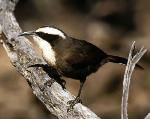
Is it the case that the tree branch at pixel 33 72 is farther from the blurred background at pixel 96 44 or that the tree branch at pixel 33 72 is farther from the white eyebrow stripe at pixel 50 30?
the blurred background at pixel 96 44

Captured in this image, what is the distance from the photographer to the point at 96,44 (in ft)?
31.9

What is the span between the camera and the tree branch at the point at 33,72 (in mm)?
4918

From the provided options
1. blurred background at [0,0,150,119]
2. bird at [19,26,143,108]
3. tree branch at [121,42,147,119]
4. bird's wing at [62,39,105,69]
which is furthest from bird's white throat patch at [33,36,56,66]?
blurred background at [0,0,150,119]

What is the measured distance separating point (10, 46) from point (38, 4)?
4980mm

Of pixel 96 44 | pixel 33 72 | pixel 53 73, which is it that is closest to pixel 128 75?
pixel 33 72

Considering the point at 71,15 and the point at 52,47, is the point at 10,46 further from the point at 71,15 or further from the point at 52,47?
the point at 71,15

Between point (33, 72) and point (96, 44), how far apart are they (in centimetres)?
460

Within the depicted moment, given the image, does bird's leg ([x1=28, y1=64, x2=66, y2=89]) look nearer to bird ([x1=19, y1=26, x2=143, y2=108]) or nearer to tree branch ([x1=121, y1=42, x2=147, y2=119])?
bird ([x1=19, y1=26, x2=143, y2=108])

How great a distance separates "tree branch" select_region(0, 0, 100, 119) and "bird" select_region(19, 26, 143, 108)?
Answer: 0.31ft

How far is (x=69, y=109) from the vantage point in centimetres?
487

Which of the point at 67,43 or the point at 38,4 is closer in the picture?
the point at 67,43

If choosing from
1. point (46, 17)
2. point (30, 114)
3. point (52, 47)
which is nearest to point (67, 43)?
point (52, 47)

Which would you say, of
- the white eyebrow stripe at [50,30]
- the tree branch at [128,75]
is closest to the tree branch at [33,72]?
the white eyebrow stripe at [50,30]

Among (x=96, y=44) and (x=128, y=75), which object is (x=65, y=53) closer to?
(x=128, y=75)
